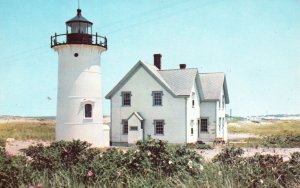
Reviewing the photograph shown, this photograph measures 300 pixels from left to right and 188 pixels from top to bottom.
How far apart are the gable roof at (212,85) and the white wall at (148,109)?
4529mm

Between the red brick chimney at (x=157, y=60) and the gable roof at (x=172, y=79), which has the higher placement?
the red brick chimney at (x=157, y=60)

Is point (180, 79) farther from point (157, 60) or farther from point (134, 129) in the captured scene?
point (134, 129)

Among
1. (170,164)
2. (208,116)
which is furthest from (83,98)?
(170,164)

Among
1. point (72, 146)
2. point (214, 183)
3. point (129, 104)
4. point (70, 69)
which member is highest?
point (70, 69)

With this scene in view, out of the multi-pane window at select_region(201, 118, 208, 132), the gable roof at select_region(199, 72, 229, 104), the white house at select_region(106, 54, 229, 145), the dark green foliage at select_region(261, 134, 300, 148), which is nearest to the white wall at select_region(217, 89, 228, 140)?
the white house at select_region(106, 54, 229, 145)

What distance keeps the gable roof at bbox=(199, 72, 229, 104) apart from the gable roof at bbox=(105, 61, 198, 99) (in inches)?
84.6

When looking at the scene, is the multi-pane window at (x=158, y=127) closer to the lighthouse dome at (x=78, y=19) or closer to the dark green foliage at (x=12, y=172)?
the lighthouse dome at (x=78, y=19)

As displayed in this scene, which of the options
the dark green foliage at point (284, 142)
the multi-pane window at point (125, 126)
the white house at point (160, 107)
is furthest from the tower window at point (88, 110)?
the dark green foliage at point (284, 142)

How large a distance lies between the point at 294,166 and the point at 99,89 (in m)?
19.3

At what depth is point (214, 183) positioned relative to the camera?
8.34 metres

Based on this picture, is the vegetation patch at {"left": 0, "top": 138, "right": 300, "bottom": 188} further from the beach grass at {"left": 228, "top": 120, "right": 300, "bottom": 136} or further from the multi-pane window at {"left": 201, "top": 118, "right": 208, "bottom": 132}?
the beach grass at {"left": 228, "top": 120, "right": 300, "bottom": 136}

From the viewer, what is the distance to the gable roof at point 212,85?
33344 mm

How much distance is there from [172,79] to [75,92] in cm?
829

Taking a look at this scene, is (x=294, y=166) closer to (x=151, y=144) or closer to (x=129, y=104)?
(x=151, y=144)
